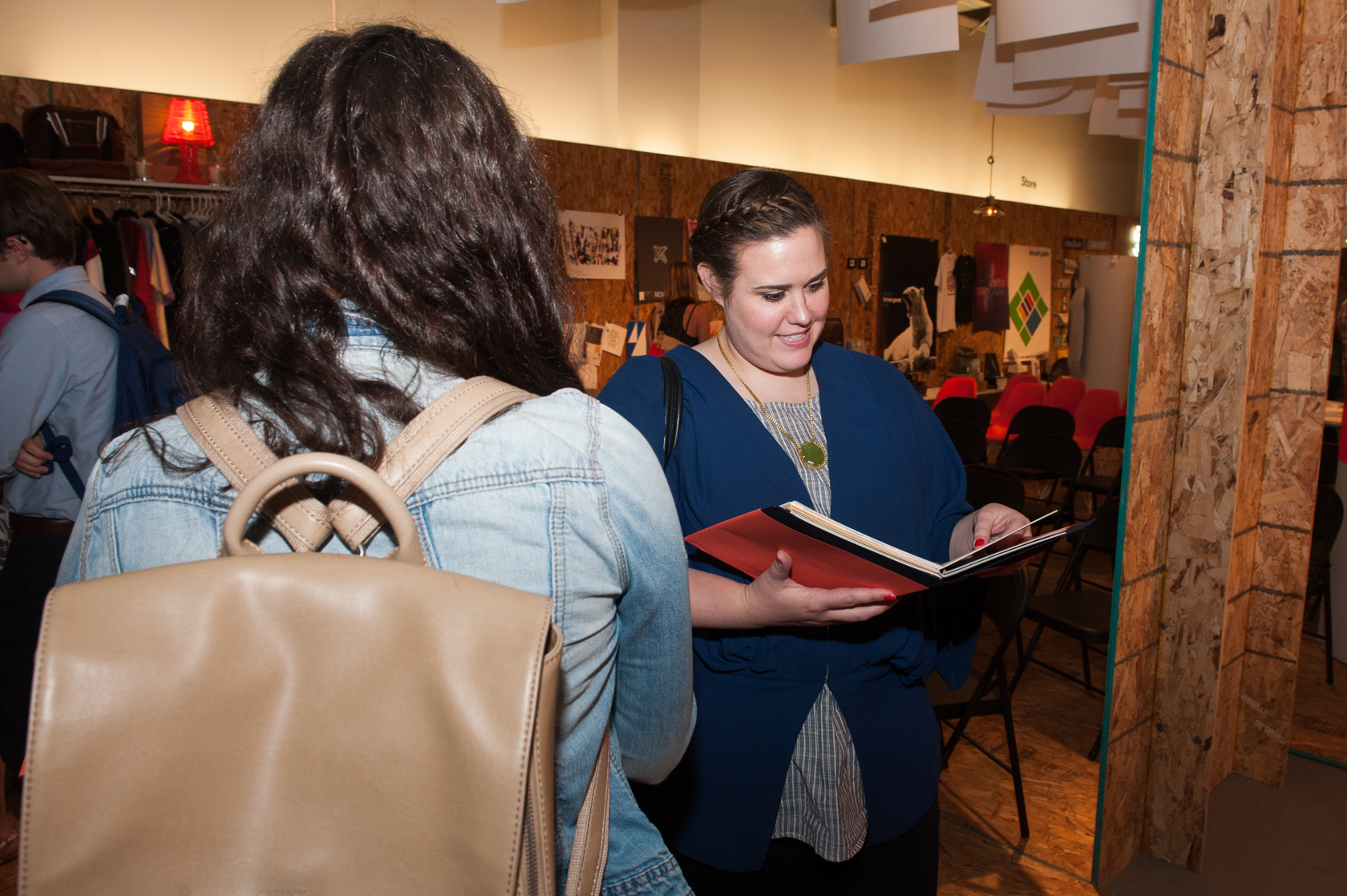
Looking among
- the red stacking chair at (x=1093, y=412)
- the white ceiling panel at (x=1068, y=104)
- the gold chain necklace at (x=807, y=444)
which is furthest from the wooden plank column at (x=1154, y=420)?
the red stacking chair at (x=1093, y=412)

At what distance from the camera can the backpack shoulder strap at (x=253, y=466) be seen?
648 millimetres

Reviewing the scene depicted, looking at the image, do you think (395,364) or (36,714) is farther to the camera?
(395,364)

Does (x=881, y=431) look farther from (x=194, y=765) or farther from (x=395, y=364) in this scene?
(x=194, y=765)

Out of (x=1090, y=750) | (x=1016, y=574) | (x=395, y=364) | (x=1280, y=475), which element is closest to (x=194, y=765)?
(x=395, y=364)

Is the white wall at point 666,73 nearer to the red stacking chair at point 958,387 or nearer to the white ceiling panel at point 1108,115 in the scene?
the red stacking chair at point 958,387

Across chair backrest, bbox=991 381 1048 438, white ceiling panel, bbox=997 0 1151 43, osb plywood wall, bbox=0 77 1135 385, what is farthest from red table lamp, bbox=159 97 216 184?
chair backrest, bbox=991 381 1048 438

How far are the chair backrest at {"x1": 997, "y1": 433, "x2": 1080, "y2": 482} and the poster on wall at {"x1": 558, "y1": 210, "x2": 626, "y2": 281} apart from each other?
3.10m

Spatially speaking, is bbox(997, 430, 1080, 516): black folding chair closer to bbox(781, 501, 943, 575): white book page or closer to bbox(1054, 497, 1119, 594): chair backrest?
bbox(1054, 497, 1119, 594): chair backrest

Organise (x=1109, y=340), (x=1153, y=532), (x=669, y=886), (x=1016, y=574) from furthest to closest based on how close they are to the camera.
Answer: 1. (x=1109, y=340)
2. (x=1016, y=574)
3. (x=1153, y=532)
4. (x=669, y=886)

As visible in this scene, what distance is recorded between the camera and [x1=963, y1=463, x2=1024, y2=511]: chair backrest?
10.8 ft

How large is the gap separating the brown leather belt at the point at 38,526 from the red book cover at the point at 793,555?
6.91ft

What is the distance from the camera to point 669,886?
917 mm

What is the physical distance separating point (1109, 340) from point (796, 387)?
30.2ft

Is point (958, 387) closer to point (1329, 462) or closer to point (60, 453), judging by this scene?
point (1329, 462)
